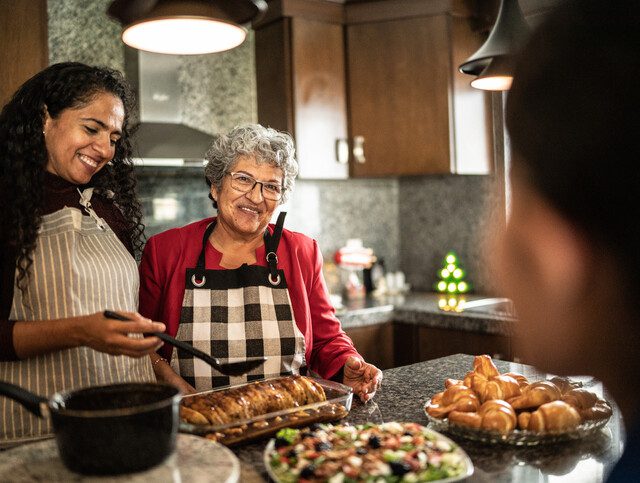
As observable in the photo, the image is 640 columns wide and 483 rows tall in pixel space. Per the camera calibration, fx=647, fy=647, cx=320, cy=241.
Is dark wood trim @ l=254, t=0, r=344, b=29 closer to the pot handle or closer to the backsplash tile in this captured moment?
the backsplash tile

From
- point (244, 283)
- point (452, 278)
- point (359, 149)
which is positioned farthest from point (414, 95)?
point (244, 283)

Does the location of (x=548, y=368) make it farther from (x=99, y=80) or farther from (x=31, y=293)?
(x=99, y=80)

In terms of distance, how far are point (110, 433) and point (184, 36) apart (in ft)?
4.19

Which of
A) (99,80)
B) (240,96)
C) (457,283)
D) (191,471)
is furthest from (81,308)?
(457,283)

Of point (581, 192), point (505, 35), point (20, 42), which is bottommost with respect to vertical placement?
point (581, 192)

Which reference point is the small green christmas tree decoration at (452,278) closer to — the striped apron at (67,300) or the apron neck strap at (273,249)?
the apron neck strap at (273,249)

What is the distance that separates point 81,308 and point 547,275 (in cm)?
133

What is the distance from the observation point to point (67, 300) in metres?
1.67

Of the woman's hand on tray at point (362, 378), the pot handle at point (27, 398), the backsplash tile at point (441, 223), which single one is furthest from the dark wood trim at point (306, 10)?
the pot handle at point (27, 398)

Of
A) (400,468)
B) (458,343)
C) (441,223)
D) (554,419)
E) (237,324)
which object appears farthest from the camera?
(441,223)

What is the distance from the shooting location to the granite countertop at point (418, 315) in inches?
131

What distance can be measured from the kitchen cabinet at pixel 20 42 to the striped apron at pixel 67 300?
1.15m

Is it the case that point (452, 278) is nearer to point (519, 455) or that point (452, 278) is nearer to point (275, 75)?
point (275, 75)

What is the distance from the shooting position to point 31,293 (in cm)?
164
